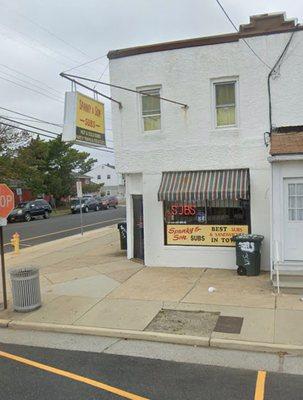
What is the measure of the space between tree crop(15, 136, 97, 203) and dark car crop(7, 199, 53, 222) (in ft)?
13.7

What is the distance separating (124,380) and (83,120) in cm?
735

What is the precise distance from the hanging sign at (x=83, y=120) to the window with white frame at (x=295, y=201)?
512 cm

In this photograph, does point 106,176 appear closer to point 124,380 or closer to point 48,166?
point 48,166

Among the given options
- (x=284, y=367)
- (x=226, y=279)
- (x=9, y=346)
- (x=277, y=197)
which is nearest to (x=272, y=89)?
(x=277, y=197)

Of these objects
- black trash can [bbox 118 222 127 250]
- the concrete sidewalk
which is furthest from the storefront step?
black trash can [bbox 118 222 127 250]

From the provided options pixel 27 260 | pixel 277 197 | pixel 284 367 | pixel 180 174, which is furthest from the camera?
pixel 27 260

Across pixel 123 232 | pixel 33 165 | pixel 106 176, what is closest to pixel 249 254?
pixel 123 232

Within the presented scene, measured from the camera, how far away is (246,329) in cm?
751

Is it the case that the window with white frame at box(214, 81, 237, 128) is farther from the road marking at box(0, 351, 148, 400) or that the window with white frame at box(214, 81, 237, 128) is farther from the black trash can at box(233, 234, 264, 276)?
the road marking at box(0, 351, 148, 400)

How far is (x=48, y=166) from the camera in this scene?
51500 millimetres

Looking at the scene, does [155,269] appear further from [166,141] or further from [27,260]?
[27,260]

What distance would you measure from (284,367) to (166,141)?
7.42m

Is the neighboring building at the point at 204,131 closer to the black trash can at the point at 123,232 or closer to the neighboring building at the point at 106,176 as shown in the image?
the black trash can at the point at 123,232

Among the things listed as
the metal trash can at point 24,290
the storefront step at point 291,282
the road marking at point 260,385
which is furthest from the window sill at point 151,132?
the road marking at point 260,385
